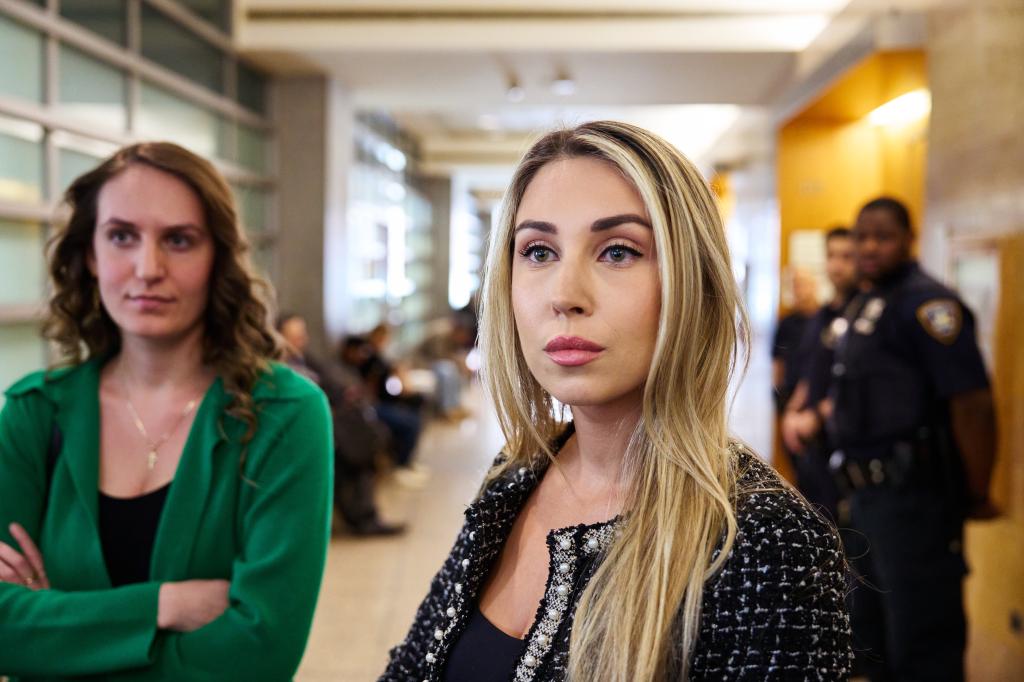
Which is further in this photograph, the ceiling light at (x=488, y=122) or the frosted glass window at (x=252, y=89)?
the ceiling light at (x=488, y=122)

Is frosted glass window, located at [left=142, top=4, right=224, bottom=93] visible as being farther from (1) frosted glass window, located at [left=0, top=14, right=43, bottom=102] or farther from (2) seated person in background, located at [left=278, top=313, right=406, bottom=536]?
(2) seated person in background, located at [left=278, top=313, right=406, bottom=536]

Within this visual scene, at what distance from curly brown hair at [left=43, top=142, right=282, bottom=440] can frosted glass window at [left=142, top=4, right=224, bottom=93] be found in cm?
375

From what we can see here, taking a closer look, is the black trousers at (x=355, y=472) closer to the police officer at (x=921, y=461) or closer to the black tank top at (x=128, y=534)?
the police officer at (x=921, y=461)

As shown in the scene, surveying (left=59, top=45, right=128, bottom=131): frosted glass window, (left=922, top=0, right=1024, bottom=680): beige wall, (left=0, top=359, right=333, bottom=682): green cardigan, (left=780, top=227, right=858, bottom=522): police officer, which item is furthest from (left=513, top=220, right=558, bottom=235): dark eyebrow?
(left=59, top=45, right=128, bottom=131): frosted glass window

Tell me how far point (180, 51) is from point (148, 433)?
14.8ft

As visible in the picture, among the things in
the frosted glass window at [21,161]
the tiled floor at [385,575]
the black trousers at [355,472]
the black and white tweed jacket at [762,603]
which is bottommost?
the tiled floor at [385,575]

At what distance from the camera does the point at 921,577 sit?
2961mm

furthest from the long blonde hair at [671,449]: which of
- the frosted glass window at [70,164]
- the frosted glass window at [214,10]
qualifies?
the frosted glass window at [214,10]

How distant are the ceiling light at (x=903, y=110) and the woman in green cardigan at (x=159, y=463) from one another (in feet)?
16.8

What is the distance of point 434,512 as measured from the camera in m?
6.29

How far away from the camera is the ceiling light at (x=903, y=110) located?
19.3 ft

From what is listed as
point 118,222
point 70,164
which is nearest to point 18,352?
point 70,164

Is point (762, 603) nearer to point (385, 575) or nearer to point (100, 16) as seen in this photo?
point (385, 575)

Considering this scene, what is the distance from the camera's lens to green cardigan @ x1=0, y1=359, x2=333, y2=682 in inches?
58.8
